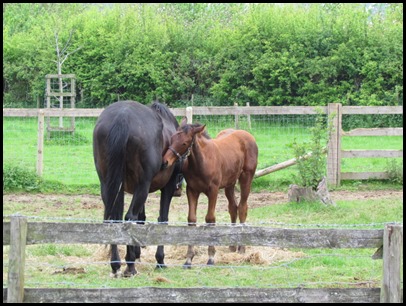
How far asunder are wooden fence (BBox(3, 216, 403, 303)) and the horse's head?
2.18m

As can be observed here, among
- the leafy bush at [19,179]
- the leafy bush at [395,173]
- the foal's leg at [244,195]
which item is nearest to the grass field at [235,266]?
the foal's leg at [244,195]

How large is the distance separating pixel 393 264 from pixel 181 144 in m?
3.14

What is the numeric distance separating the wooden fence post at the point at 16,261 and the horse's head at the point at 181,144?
8.63ft

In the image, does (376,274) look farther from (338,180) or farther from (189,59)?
(189,59)

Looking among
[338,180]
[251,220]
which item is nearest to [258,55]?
[338,180]

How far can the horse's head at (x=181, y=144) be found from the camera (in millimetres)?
8038

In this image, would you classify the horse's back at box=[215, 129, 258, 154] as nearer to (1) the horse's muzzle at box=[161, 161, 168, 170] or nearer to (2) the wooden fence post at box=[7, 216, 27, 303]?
(1) the horse's muzzle at box=[161, 161, 168, 170]

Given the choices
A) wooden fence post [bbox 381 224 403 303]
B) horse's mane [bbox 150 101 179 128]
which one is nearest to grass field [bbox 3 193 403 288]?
wooden fence post [bbox 381 224 403 303]

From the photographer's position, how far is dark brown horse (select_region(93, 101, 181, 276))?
7543 mm

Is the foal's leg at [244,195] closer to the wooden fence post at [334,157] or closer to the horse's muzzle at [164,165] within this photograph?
the horse's muzzle at [164,165]

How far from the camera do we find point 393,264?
5762 mm

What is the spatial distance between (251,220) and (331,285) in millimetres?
4115

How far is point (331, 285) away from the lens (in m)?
7.36

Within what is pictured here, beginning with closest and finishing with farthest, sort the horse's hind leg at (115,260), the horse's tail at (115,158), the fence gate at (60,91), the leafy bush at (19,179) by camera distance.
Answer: the horse's tail at (115,158) → the horse's hind leg at (115,260) → the leafy bush at (19,179) → the fence gate at (60,91)
